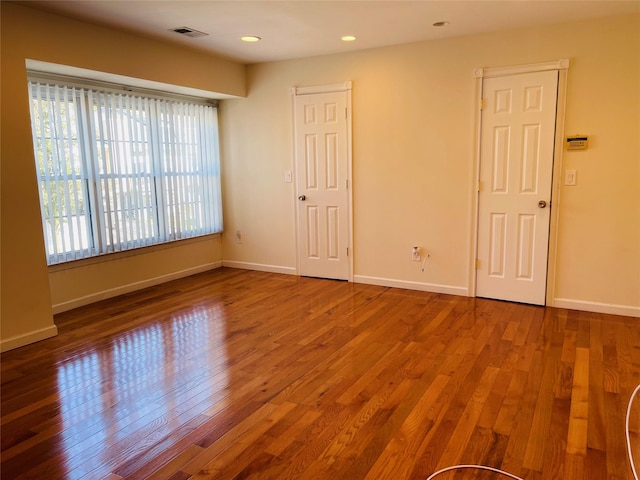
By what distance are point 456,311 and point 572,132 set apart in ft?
6.10

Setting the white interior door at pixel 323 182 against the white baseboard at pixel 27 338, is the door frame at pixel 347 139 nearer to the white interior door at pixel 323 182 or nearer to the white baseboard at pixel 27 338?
the white interior door at pixel 323 182

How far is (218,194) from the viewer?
235 inches

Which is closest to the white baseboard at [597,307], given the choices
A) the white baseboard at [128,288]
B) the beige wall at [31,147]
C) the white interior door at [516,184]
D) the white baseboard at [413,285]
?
the white interior door at [516,184]

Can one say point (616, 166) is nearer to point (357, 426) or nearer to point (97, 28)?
point (357, 426)

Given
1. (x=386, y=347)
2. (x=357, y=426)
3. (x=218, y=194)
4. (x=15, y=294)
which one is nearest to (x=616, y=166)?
(x=386, y=347)

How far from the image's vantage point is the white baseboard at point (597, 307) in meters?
3.98

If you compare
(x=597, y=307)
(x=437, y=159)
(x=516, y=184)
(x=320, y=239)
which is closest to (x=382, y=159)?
(x=437, y=159)

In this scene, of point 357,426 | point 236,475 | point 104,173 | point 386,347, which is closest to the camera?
point 236,475

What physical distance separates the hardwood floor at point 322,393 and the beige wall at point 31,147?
0.81 ft

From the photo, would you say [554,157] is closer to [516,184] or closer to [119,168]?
[516,184]

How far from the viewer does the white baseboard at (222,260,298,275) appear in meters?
5.70

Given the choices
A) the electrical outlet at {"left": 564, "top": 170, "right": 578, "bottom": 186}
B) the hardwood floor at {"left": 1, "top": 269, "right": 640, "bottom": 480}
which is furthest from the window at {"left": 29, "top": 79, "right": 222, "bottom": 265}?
the electrical outlet at {"left": 564, "top": 170, "right": 578, "bottom": 186}

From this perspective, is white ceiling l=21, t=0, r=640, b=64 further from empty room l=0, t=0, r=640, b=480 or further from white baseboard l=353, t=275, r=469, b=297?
white baseboard l=353, t=275, r=469, b=297

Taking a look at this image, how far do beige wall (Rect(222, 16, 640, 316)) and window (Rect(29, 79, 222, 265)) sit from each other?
465 millimetres
